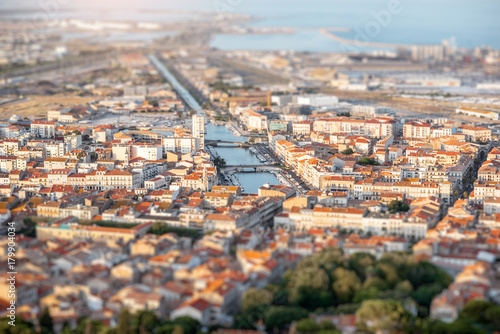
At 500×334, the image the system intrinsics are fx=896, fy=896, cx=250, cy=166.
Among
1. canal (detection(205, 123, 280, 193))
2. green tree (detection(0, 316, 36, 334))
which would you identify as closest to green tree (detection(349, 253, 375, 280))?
green tree (detection(0, 316, 36, 334))

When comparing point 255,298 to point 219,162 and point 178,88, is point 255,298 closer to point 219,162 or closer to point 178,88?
point 219,162

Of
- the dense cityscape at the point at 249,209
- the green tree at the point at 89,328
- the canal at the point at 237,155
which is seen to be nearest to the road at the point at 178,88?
the canal at the point at 237,155

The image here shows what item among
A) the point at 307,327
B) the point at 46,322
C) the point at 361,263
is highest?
the point at 361,263

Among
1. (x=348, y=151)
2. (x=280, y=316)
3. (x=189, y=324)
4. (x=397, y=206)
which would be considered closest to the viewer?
(x=189, y=324)

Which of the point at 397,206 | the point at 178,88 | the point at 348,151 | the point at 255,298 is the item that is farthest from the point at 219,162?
the point at 178,88

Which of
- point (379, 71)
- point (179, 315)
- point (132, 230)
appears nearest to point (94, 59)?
point (379, 71)

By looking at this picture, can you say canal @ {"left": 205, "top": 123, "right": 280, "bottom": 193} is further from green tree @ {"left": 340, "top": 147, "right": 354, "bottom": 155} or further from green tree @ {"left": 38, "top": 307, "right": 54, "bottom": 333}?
green tree @ {"left": 38, "top": 307, "right": 54, "bottom": 333}

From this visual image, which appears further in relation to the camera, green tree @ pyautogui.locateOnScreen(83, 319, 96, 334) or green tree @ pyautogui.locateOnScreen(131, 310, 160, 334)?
green tree @ pyautogui.locateOnScreen(131, 310, 160, 334)

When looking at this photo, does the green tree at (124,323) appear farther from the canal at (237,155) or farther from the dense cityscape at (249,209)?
the canal at (237,155)
